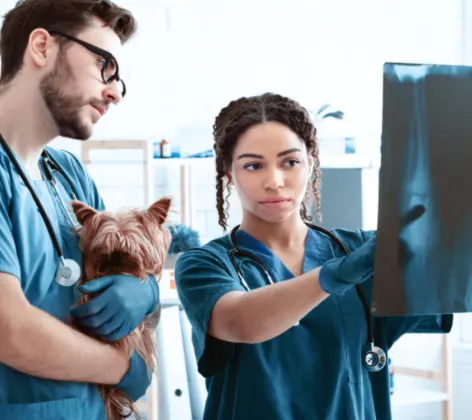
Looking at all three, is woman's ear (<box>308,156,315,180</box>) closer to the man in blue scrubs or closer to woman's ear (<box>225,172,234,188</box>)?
woman's ear (<box>225,172,234,188</box>)

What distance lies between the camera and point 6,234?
1.17 meters

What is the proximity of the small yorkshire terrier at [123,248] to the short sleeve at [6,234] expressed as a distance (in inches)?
5.4

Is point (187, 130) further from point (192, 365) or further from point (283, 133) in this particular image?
point (283, 133)

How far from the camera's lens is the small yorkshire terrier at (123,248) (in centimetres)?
130

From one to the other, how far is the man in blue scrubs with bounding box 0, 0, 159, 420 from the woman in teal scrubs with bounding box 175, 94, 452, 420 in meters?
0.12

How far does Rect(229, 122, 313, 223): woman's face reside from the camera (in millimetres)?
1352

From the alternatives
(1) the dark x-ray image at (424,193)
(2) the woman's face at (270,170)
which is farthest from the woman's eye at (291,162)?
(1) the dark x-ray image at (424,193)

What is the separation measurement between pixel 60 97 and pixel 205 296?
0.40m

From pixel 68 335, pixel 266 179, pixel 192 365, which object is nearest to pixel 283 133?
pixel 266 179

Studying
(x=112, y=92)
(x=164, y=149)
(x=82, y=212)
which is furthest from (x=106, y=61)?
(x=164, y=149)

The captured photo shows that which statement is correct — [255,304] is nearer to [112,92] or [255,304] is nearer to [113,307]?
[113,307]

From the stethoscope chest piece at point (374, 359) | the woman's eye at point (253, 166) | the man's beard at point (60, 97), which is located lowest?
the stethoscope chest piece at point (374, 359)

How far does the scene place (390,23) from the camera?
12.6 feet

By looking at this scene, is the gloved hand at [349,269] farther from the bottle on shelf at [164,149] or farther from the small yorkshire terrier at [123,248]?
the bottle on shelf at [164,149]
